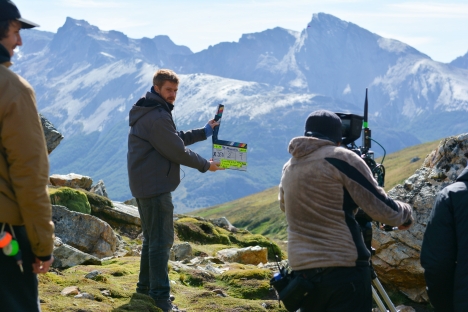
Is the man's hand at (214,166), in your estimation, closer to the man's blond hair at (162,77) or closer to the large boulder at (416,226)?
the man's blond hair at (162,77)

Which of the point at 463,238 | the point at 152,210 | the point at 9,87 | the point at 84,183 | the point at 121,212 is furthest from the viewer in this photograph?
the point at 84,183

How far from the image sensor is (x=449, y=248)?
737 centimetres

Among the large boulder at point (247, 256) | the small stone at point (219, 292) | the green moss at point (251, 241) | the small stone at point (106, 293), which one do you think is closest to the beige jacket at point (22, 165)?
the small stone at point (106, 293)

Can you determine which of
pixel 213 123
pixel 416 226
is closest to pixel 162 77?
pixel 213 123

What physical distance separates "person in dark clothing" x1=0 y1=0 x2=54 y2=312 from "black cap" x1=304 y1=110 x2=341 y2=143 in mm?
3305

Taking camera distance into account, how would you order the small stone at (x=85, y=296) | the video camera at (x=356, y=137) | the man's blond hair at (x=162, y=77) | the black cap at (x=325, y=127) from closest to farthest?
the black cap at (x=325, y=127) → the video camera at (x=356, y=137) → the small stone at (x=85, y=296) → the man's blond hair at (x=162, y=77)

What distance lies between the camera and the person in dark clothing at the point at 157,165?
11281mm

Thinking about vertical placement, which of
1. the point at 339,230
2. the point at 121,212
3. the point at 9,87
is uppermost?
the point at 9,87

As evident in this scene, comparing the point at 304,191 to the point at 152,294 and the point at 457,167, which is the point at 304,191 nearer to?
the point at 152,294

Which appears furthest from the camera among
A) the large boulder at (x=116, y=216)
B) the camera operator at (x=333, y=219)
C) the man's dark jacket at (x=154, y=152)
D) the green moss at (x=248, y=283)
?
the large boulder at (x=116, y=216)

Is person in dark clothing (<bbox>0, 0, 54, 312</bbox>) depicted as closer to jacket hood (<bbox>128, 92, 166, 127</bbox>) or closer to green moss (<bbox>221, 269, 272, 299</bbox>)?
jacket hood (<bbox>128, 92, 166, 127</bbox>)

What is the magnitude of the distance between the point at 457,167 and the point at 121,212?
14.8 m

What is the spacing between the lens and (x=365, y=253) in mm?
7551

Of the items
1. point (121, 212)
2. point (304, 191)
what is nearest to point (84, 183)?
point (121, 212)
